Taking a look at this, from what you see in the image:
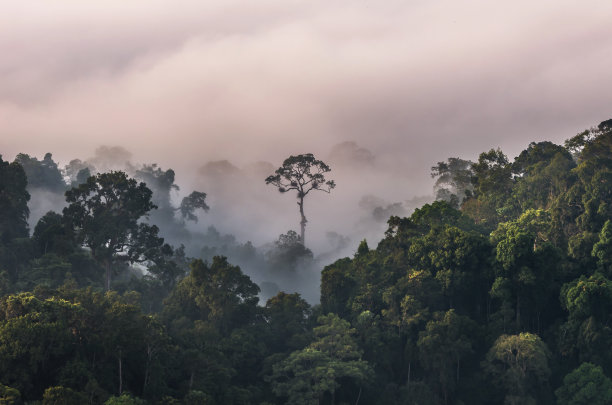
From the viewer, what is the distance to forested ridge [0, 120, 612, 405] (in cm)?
4119

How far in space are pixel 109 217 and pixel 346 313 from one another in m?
20.9

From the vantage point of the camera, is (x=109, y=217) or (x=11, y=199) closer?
(x=109, y=217)

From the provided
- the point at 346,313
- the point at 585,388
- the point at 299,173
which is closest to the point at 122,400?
the point at 346,313

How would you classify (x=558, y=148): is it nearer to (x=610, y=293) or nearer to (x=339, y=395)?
(x=610, y=293)

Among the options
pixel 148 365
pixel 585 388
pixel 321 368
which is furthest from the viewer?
pixel 321 368

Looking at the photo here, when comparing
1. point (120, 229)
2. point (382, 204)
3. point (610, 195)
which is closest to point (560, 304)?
point (610, 195)

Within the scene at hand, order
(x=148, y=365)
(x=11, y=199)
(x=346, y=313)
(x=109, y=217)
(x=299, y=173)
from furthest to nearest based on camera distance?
(x=299, y=173) → (x=11, y=199) → (x=109, y=217) → (x=346, y=313) → (x=148, y=365)

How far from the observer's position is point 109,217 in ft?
198

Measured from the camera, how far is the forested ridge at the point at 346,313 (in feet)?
135

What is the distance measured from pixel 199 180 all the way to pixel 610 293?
138 metres

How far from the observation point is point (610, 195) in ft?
189

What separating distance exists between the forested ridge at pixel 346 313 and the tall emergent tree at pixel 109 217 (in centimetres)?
13

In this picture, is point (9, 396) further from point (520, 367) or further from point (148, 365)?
point (520, 367)

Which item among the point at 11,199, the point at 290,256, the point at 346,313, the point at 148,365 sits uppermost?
the point at 290,256
